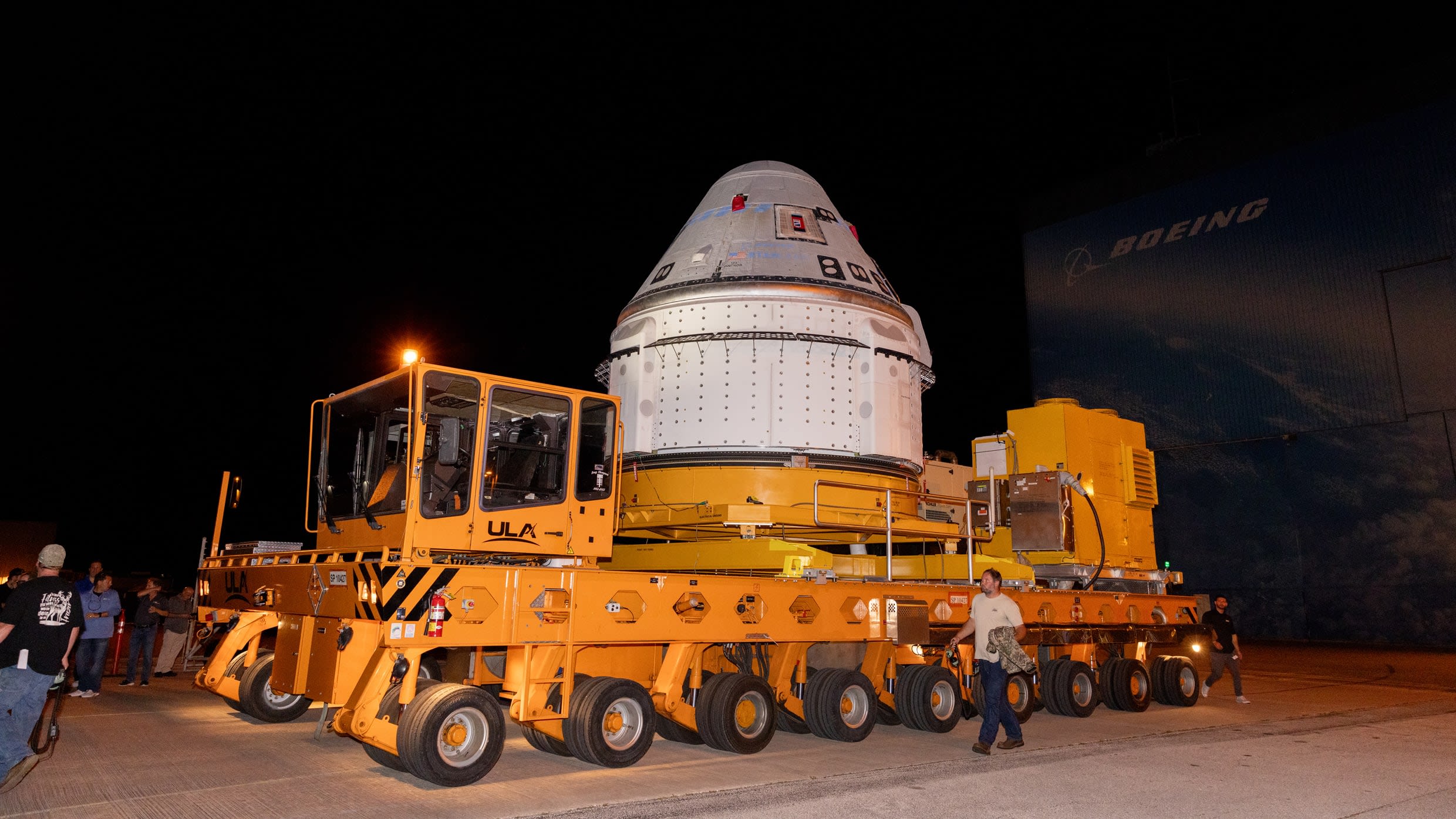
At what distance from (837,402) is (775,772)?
199 inches

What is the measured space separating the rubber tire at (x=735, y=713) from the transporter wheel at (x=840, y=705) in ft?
2.34

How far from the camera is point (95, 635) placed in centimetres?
1278

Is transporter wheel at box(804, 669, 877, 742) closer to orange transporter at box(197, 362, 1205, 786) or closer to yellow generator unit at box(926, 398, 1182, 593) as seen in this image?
orange transporter at box(197, 362, 1205, 786)

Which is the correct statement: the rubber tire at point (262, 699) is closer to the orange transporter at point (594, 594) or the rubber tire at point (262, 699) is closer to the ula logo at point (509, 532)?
the orange transporter at point (594, 594)

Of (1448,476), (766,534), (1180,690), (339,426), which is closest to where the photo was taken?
(339,426)

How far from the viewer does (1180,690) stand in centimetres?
1396

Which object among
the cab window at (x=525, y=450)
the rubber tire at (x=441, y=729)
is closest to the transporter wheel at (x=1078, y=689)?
the cab window at (x=525, y=450)

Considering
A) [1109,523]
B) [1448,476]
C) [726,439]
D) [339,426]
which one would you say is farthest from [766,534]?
[1448,476]

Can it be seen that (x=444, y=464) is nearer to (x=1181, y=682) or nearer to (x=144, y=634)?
(x=144, y=634)

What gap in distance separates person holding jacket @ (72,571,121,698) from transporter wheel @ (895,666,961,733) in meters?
11.0

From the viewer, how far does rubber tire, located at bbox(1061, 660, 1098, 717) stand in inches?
484

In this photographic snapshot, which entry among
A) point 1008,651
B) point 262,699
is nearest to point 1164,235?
point 1008,651

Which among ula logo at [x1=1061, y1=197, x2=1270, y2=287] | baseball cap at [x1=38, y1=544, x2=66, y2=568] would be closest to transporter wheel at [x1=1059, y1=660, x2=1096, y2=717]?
baseball cap at [x1=38, y1=544, x2=66, y2=568]

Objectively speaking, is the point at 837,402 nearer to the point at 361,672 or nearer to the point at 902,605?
the point at 902,605
